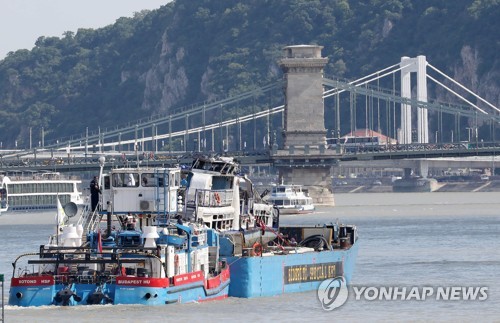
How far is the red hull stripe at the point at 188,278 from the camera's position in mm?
55125

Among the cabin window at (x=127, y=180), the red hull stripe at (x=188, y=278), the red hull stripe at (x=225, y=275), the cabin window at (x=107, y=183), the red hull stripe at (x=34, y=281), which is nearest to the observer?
the red hull stripe at (x=34, y=281)

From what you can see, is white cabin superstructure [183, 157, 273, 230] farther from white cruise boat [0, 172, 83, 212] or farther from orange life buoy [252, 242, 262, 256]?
white cruise boat [0, 172, 83, 212]

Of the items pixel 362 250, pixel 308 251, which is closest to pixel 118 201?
pixel 308 251

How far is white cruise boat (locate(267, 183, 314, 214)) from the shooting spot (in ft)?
455

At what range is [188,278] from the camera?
183 ft

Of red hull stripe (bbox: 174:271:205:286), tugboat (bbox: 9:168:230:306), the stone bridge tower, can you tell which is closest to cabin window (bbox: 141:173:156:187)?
tugboat (bbox: 9:168:230:306)

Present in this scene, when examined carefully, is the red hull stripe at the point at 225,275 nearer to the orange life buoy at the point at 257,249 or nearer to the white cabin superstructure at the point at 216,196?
the orange life buoy at the point at 257,249

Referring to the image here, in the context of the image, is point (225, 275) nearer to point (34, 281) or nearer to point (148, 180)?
point (148, 180)

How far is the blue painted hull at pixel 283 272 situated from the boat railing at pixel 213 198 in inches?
112

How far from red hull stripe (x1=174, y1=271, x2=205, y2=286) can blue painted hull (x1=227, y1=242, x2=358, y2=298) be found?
3277mm

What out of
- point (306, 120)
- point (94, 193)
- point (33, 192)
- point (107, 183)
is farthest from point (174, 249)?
point (306, 120)

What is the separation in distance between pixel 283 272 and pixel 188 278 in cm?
682

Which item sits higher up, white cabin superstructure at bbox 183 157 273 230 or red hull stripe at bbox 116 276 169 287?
white cabin superstructure at bbox 183 157 273 230

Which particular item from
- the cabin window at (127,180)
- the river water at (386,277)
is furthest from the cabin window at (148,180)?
the river water at (386,277)
